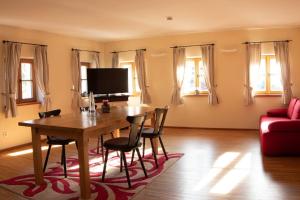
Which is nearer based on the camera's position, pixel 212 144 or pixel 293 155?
pixel 293 155

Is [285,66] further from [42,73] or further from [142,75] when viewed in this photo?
[42,73]

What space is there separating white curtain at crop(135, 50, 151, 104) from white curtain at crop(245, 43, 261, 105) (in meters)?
2.46

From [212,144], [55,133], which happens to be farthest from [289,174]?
[55,133]

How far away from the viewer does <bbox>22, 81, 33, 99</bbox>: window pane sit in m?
6.03

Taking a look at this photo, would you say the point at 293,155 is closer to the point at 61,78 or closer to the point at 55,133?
the point at 55,133

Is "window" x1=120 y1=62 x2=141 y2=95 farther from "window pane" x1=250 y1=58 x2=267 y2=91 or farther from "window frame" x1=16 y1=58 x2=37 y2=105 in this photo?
"window pane" x1=250 y1=58 x2=267 y2=91

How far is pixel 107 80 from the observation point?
279 inches

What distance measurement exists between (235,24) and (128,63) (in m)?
3.08

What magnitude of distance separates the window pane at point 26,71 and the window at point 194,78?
3600 millimetres

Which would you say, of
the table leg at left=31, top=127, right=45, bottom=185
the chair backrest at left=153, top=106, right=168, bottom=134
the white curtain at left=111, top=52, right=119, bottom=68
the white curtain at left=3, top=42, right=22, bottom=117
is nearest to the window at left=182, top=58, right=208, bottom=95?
the white curtain at left=111, top=52, right=119, bottom=68

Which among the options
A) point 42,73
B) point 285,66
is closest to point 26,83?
point 42,73

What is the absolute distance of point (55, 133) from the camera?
134 inches

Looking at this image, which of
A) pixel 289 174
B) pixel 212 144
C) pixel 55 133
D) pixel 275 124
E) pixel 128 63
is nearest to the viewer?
pixel 55 133

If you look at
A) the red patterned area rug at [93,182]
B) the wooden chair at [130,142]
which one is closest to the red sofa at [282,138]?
the red patterned area rug at [93,182]
